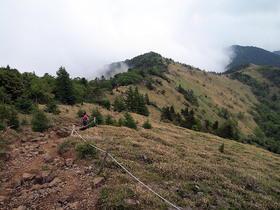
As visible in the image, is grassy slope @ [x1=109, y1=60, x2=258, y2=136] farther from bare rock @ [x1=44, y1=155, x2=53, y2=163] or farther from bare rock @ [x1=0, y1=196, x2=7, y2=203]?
bare rock @ [x1=0, y1=196, x2=7, y2=203]

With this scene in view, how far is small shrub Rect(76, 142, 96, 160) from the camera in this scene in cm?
841

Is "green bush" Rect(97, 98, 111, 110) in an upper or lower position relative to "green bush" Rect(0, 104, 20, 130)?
upper

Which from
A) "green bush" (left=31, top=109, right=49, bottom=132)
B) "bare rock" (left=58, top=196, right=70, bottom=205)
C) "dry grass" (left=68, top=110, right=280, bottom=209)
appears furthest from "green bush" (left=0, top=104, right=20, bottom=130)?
"bare rock" (left=58, top=196, right=70, bottom=205)

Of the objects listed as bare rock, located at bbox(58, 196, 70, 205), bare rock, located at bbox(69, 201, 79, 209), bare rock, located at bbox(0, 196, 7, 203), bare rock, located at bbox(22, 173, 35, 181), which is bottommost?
bare rock, located at bbox(69, 201, 79, 209)

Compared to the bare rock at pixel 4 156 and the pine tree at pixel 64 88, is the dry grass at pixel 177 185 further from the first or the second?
the pine tree at pixel 64 88

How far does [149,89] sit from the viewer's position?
9131 centimetres

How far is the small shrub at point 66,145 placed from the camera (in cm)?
918

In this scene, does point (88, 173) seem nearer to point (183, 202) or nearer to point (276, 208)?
point (183, 202)

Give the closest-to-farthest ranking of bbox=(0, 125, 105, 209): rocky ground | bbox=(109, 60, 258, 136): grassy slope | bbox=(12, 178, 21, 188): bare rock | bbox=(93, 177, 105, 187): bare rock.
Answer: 1. bbox=(0, 125, 105, 209): rocky ground
2. bbox=(12, 178, 21, 188): bare rock
3. bbox=(93, 177, 105, 187): bare rock
4. bbox=(109, 60, 258, 136): grassy slope

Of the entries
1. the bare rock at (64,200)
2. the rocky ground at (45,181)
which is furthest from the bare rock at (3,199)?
the bare rock at (64,200)

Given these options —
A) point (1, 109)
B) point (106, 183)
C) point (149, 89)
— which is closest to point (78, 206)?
point (106, 183)

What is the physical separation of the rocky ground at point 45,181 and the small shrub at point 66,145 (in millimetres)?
283

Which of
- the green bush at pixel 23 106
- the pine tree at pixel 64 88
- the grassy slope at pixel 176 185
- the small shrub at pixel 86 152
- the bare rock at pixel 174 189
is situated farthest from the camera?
the pine tree at pixel 64 88

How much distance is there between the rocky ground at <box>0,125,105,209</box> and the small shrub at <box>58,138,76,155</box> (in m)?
0.28
